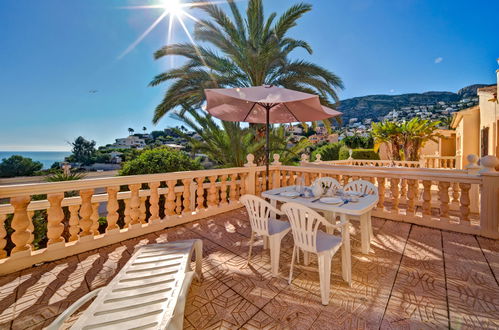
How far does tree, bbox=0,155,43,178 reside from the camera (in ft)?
59.5

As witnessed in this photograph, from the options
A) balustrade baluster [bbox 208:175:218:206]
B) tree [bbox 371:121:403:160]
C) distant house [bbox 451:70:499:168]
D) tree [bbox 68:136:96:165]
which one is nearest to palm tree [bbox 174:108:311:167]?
balustrade baluster [bbox 208:175:218:206]

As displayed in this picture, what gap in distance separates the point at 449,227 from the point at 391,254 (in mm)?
1652

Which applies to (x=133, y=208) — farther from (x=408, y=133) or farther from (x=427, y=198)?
(x=408, y=133)

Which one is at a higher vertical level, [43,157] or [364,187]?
[43,157]

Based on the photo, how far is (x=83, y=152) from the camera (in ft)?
98.9

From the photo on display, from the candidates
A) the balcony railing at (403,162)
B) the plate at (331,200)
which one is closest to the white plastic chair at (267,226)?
the plate at (331,200)

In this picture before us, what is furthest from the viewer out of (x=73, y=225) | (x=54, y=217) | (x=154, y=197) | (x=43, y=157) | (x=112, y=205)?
(x=43, y=157)

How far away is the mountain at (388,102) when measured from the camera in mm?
39275

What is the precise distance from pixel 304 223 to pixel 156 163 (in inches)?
158

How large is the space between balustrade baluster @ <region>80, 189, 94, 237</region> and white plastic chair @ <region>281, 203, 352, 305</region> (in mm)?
2672

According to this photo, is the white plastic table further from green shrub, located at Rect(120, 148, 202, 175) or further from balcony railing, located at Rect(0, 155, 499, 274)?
green shrub, located at Rect(120, 148, 202, 175)

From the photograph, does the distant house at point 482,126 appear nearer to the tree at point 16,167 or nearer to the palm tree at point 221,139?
the palm tree at point 221,139

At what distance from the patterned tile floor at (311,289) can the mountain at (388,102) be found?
3978 cm

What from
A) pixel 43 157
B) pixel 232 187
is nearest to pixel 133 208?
pixel 232 187
